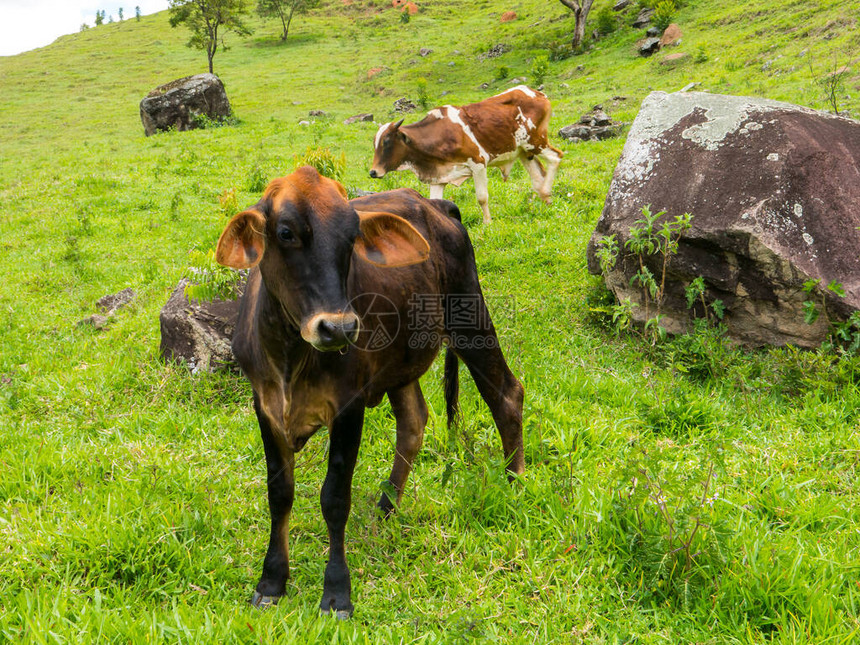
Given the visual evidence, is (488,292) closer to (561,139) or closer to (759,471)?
(759,471)

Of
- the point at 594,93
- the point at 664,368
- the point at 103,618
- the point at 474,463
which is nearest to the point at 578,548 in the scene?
the point at 474,463

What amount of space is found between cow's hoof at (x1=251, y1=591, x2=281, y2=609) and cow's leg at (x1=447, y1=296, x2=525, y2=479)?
5.17ft

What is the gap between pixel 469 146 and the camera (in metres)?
10.2

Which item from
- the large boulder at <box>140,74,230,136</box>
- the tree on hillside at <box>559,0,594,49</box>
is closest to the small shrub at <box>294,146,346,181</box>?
the large boulder at <box>140,74,230,136</box>

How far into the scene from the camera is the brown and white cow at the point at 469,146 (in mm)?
10086

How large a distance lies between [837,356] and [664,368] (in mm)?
1283

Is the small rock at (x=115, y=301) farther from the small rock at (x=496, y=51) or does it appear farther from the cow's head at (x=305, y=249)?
the small rock at (x=496, y=51)

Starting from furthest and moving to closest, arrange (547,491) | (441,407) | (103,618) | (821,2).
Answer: (821,2)
(441,407)
(547,491)
(103,618)

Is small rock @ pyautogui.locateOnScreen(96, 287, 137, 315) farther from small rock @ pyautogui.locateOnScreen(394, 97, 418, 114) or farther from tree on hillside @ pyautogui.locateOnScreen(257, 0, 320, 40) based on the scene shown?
tree on hillside @ pyautogui.locateOnScreen(257, 0, 320, 40)

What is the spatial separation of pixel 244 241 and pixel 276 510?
1.47 m

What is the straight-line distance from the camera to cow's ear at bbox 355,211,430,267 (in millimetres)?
2955

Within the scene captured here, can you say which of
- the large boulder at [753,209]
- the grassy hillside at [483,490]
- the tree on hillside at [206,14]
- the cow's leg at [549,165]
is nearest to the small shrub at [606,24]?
the tree on hillside at [206,14]

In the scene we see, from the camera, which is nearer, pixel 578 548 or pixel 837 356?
pixel 578 548

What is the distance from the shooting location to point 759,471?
13.1 ft
